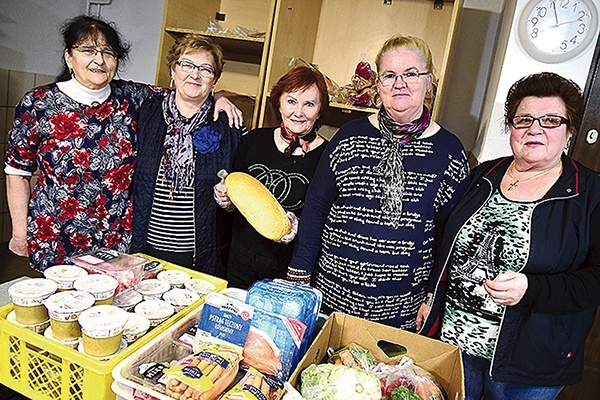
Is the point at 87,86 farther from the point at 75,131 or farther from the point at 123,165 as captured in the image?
the point at 123,165

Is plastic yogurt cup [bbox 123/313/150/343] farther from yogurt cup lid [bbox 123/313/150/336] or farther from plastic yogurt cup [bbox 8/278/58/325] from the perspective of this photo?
plastic yogurt cup [bbox 8/278/58/325]

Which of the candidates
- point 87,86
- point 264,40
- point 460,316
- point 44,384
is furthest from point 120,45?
point 460,316

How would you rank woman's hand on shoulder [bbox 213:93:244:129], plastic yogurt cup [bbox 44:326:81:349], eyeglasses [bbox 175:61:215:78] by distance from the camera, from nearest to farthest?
plastic yogurt cup [bbox 44:326:81:349] → eyeglasses [bbox 175:61:215:78] → woman's hand on shoulder [bbox 213:93:244:129]

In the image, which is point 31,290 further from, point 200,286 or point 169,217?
point 169,217

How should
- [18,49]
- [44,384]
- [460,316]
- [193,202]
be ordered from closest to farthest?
[44,384]
[460,316]
[193,202]
[18,49]

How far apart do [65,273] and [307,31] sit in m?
1.96

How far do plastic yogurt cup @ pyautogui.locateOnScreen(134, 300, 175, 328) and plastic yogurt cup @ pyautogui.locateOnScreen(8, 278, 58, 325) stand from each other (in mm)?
185

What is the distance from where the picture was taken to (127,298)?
41.4 inches

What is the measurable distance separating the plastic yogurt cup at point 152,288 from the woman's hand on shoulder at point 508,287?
80 cm

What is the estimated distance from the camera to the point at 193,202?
167cm

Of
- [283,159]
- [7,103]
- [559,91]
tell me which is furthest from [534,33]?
[7,103]

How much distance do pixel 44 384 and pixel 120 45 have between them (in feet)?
3.95

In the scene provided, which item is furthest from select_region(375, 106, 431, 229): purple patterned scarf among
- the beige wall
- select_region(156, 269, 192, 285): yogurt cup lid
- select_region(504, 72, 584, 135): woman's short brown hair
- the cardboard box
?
the beige wall

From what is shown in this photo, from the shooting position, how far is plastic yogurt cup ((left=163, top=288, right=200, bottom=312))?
108 centimetres
